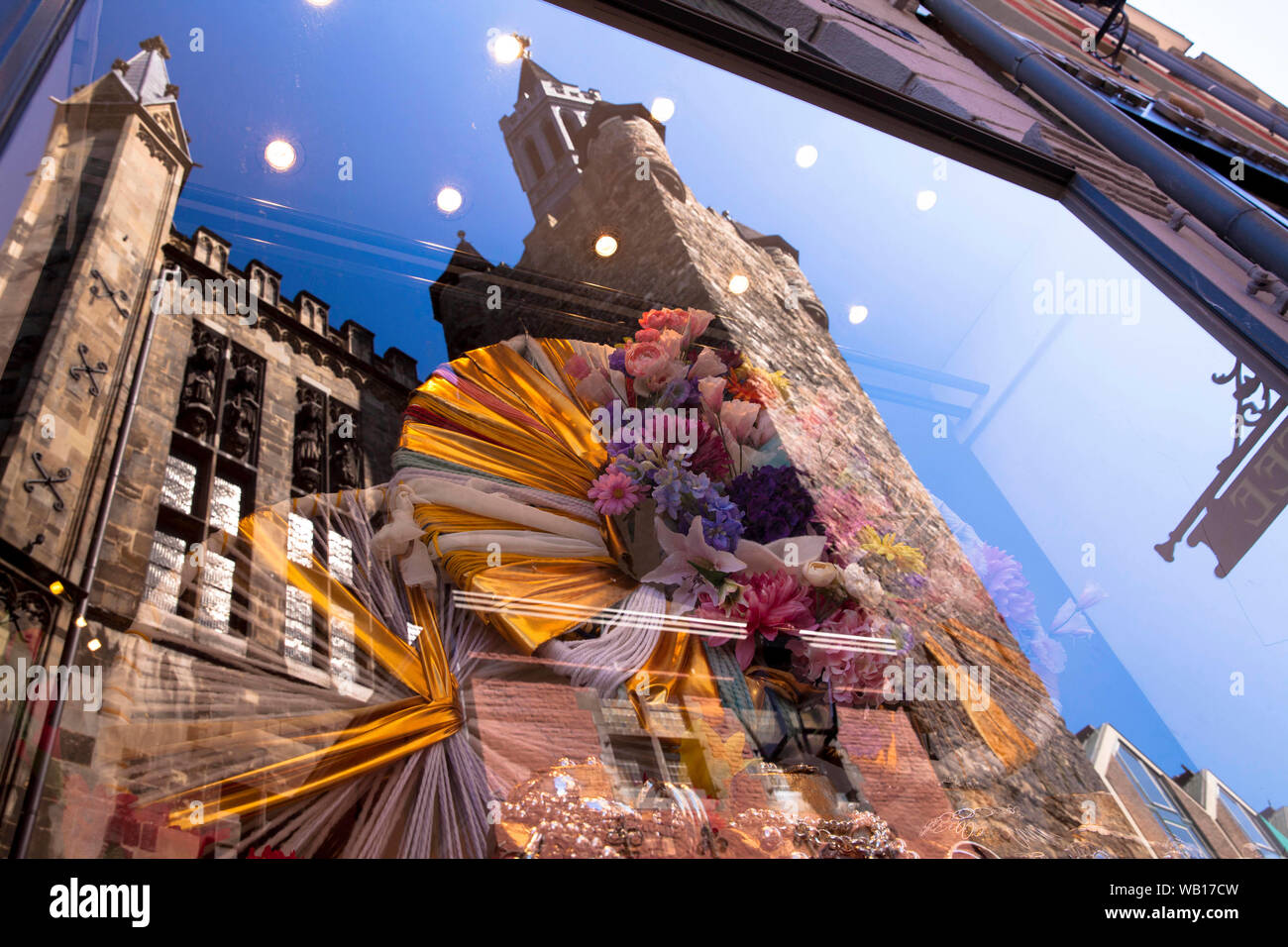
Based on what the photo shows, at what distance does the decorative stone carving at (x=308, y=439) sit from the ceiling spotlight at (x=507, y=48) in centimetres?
140

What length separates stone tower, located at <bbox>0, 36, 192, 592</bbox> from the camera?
5.63 ft

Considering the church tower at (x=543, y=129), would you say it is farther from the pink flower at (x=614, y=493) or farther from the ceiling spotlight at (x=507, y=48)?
the pink flower at (x=614, y=493)

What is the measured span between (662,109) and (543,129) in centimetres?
48

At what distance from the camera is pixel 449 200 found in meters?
2.91

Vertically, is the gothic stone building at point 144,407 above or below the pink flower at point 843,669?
above

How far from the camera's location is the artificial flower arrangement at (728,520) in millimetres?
2799

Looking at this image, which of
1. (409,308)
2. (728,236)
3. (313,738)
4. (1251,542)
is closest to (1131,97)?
(728,236)

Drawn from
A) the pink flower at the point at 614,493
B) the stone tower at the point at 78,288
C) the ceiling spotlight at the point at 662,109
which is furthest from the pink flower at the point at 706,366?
the stone tower at the point at 78,288

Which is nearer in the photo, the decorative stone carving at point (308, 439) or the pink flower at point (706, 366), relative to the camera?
the decorative stone carving at point (308, 439)

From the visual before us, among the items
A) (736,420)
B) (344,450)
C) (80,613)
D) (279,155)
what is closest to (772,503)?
(736,420)

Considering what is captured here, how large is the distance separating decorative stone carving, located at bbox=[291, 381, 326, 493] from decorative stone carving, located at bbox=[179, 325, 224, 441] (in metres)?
0.24

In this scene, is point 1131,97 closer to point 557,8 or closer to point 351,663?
point 557,8

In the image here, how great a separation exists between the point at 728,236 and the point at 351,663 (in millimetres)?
2697

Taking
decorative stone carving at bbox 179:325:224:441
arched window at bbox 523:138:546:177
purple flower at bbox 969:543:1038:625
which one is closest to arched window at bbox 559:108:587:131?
arched window at bbox 523:138:546:177
